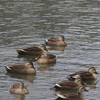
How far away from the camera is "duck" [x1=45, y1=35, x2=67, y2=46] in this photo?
25859mm

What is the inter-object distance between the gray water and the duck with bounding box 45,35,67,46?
52 cm

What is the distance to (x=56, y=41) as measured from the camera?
26125 mm

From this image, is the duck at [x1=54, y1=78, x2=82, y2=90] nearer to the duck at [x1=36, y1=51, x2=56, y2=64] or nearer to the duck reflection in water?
the duck reflection in water

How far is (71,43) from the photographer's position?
85.8ft

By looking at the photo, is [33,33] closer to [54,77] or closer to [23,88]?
[54,77]

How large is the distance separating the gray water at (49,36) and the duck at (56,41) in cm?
52

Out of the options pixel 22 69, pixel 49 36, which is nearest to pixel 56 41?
pixel 49 36

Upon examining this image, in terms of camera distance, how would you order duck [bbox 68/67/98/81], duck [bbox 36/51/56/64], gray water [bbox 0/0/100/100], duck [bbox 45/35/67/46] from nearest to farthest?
1. gray water [bbox 0/0/100/100]
2. duck [bbox 68/67/98/81]
3. duck [bbox 36/51/56/64]
4. duck [bbox 45/35/67/46]

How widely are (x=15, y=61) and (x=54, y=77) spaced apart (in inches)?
143

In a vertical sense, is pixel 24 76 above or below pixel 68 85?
below

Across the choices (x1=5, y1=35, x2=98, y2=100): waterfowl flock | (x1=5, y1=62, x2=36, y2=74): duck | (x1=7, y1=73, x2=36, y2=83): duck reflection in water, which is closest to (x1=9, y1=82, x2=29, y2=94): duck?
(x1=5, y1=35, x2=98, y2=100): waterfowl flock

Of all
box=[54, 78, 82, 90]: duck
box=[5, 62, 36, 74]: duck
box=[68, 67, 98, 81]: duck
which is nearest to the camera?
box=[54, 78, 82, 90]: duck

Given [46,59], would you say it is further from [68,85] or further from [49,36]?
[49,36]

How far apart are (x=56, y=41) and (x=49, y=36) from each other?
2030 millimetres
